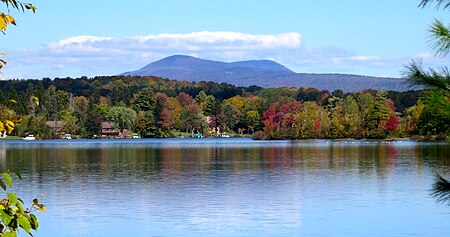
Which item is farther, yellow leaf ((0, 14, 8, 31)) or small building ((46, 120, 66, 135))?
small building ((46, 120, 66, 135))

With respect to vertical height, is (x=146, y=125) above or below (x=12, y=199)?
below

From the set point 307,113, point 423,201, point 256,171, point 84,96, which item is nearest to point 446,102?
point 423,201

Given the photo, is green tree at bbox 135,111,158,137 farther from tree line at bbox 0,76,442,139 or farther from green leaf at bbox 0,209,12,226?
green leaf at bbox 0,209,12,226

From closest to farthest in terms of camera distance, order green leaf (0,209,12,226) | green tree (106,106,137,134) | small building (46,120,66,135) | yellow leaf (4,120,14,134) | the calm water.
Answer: green leaf (0,209,12,226) < yellow leaf (4,120,14,134) < the calm water < green tree (106,106,137,134) < small building (46,120,66,135)

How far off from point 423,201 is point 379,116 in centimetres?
5210

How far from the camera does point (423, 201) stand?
714 inches

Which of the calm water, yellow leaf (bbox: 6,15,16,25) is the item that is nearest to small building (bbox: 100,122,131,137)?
the calm water

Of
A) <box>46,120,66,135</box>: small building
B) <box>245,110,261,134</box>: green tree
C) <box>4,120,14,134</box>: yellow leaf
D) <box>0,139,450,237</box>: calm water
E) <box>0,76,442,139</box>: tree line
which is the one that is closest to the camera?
<box>4,120,14,134</box>: yellow leaf

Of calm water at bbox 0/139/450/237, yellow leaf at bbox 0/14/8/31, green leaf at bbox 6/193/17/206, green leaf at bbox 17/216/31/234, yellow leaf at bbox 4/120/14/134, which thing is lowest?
calm water at bbox 0/139/450/237

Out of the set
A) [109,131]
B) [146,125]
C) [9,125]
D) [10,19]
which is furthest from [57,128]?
[10,19]

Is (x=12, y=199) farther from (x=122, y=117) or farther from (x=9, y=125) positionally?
(x=122, y=117)

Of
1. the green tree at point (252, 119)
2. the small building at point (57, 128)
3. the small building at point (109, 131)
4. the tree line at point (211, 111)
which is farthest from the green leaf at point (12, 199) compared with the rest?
the small building at point (109, 131)

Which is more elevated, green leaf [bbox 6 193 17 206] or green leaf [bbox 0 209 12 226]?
green leaf [bbox 6 193 17 206]

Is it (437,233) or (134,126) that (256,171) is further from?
(134,126)
